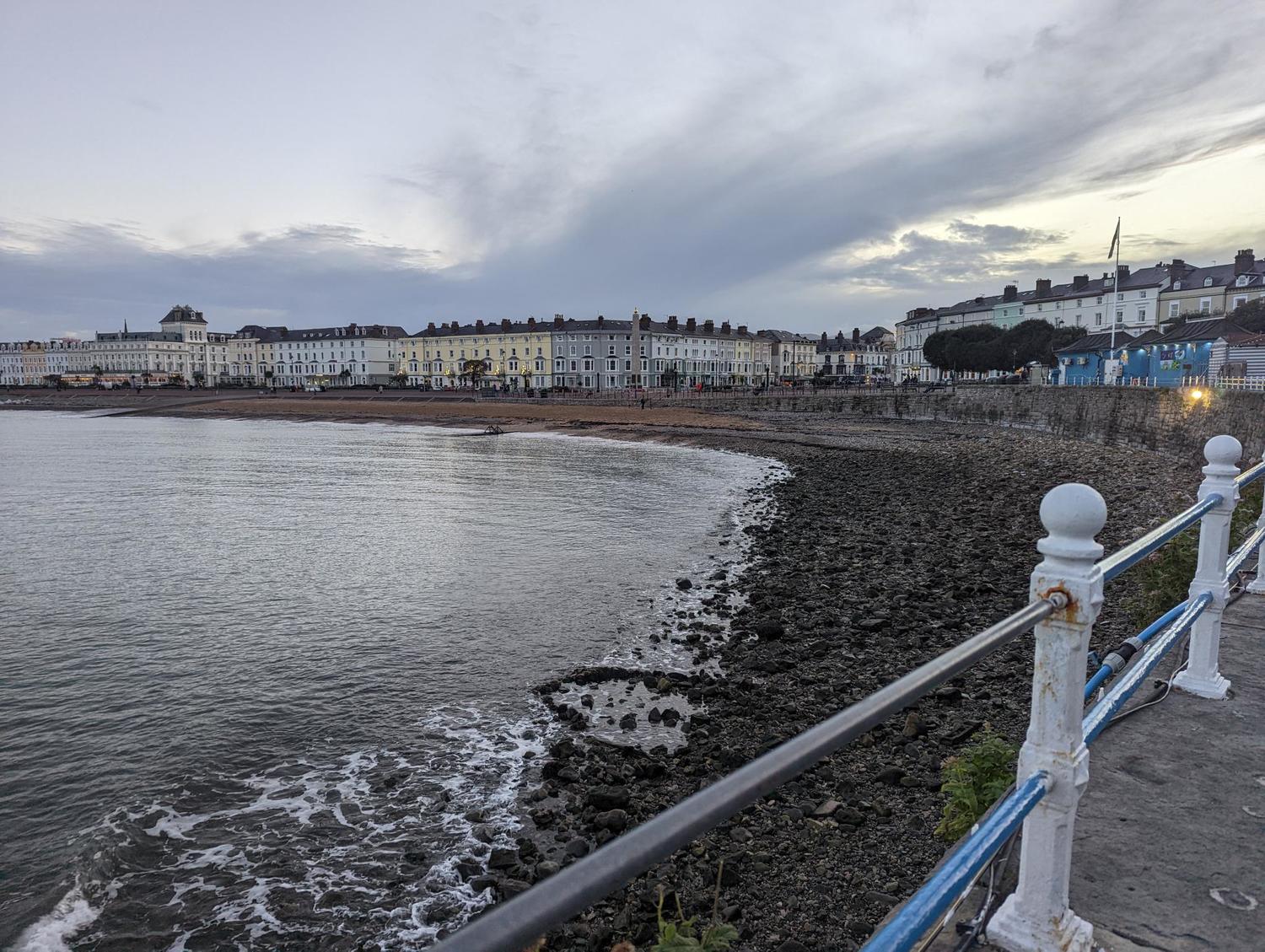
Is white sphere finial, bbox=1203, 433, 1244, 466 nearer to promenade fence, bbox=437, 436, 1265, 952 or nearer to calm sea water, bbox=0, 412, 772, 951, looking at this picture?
promenade fence, bbox=437, 436, 1265, 952

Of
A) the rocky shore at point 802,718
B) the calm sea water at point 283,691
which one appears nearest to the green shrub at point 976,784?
the rocky shore at point 802,718

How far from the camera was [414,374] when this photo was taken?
135125 mm

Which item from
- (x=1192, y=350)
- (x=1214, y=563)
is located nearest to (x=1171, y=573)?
(x=1214, y=563)

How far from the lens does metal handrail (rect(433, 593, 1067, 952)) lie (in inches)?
37.3

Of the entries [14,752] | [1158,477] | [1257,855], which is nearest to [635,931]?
[1257,855]

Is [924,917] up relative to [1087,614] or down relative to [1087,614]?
down

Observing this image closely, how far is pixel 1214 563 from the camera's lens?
173 inches

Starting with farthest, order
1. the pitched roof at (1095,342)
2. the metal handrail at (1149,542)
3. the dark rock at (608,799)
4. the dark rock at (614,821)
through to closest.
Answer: the pitched roof at (1095,342) < the dark rock at (608,799) < the dark rock at (614,821) < the metal handrail at (1149,542)

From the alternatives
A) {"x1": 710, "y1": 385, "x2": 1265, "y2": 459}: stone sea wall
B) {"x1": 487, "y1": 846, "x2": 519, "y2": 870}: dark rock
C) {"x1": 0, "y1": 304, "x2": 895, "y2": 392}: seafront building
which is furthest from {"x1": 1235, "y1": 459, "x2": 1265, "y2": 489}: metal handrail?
{"x1": 0, "y1": 304, "x2": 895, "y2": 392}: seafront building

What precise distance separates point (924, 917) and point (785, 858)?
474 centimetres

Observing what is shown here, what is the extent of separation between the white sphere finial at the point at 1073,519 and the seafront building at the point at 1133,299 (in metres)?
68.8

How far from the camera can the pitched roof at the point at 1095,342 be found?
68.2 meters

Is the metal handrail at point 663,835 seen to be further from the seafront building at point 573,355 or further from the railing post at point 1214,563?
the seafront building at point 573,355

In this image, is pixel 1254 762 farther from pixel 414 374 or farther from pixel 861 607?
pixel 414 374
